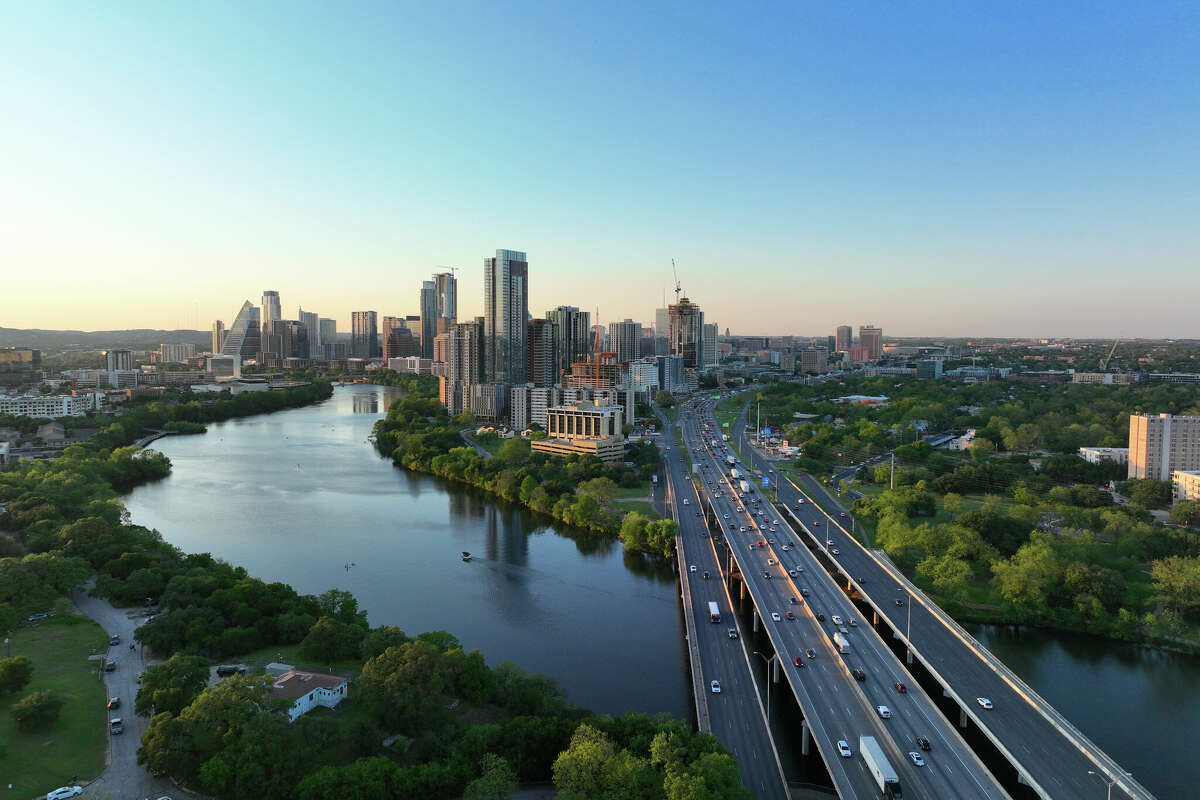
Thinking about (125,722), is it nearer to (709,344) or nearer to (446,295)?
(709,344)

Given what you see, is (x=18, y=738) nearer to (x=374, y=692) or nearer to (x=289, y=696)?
(x=289, y=696)

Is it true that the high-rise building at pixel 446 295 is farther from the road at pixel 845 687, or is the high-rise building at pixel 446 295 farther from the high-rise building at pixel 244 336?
the road at pixel 845 687

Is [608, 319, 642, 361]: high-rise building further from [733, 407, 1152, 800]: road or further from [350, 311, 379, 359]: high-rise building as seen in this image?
[733, 407, 1152, 800]: road

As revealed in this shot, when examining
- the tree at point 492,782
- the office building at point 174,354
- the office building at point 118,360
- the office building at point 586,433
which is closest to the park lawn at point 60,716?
the tree at point 492,782

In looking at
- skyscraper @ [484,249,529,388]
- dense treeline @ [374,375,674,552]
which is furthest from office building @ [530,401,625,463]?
skyscraper @ [484,249,529,388]

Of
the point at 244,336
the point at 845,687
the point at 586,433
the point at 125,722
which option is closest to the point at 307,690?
the point at 125,722
